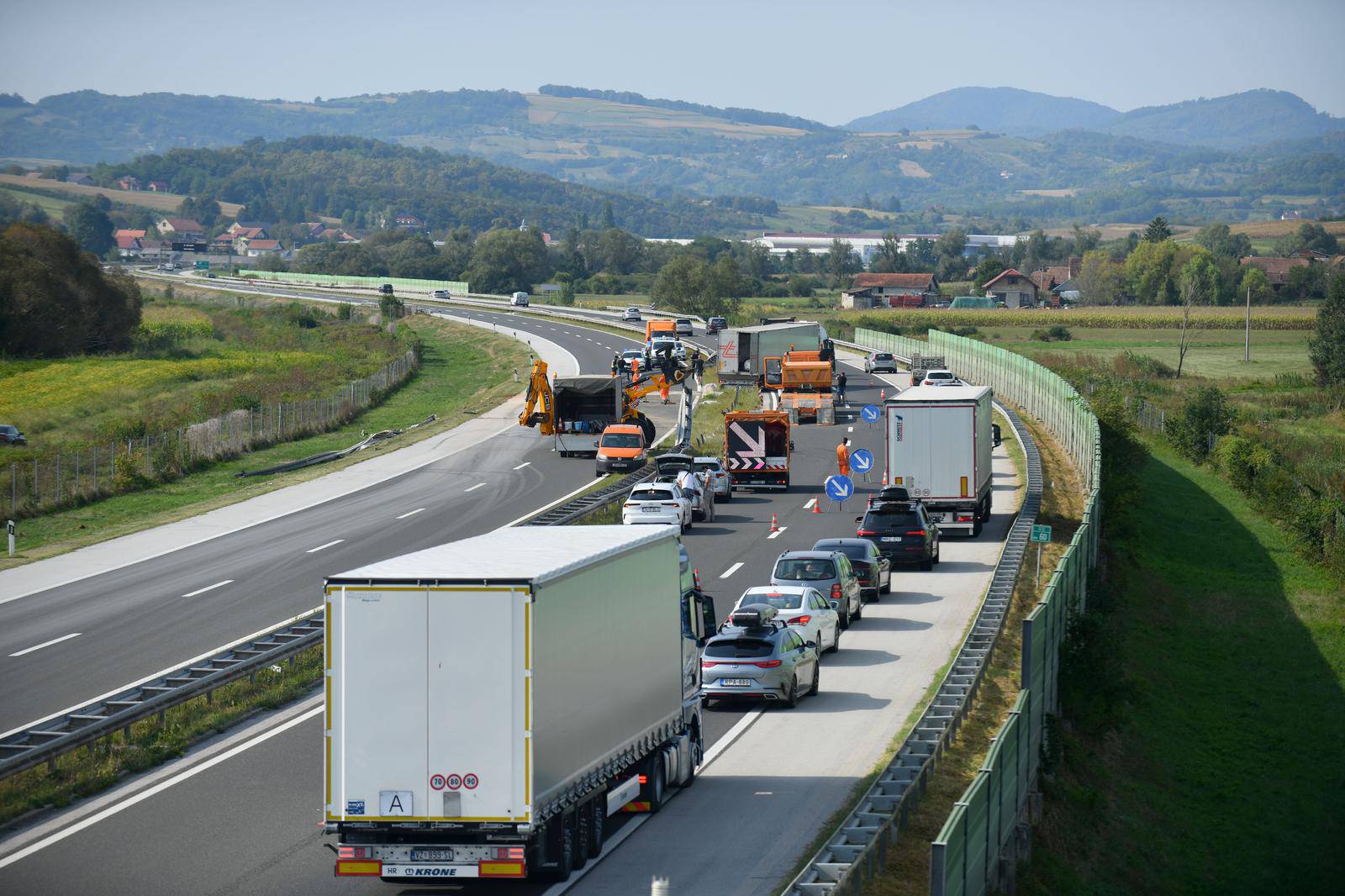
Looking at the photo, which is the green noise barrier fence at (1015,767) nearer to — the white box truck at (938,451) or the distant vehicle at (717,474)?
the white box truck at (938,451)

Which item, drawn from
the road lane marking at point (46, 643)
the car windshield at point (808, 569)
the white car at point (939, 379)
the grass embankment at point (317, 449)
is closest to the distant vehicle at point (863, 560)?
the car windshield at point (808, 569)

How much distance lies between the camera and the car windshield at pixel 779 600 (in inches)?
1109

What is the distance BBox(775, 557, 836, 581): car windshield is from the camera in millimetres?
31438

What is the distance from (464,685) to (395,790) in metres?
1.22

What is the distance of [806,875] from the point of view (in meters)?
15.1

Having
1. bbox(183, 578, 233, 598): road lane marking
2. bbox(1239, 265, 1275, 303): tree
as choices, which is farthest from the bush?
bbox(1239, 265, 1275, 303): tree

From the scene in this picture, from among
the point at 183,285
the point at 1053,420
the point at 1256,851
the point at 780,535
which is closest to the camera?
the point at 1256,851

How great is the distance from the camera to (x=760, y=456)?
51.7 m

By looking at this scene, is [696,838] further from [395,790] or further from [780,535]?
[780,535]

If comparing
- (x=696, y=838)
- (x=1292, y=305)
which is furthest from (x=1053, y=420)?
(x=1292, y=305)

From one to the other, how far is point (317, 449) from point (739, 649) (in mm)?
42737

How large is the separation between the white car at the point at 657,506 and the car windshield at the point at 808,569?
970cm

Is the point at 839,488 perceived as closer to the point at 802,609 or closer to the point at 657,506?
the point at 657,506

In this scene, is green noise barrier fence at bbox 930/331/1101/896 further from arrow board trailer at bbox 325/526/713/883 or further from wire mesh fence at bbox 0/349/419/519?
wire mesh fence at bbox 0/349/419/519
